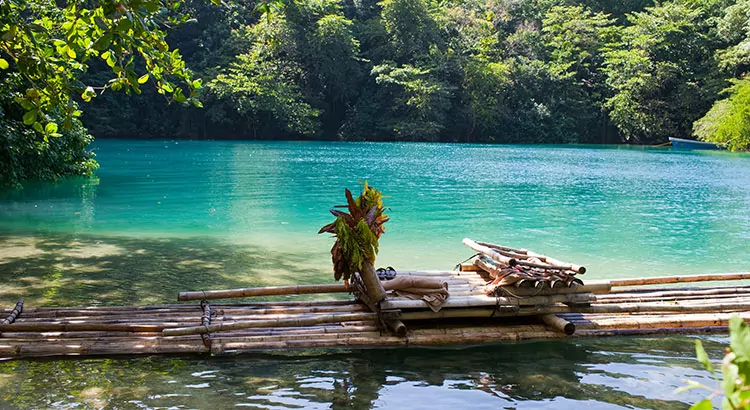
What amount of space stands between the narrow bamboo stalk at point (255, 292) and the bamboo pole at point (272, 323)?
0.37 m

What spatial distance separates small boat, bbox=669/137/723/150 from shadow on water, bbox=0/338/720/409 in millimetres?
44545

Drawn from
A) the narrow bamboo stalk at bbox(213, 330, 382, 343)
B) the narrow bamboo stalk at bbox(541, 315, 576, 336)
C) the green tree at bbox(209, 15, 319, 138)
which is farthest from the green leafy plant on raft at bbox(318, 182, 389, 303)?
the green tree at bbox(209, 15, 319, 138)

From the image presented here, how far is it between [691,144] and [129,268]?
45340 millimetres

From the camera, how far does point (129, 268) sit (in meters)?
10.2

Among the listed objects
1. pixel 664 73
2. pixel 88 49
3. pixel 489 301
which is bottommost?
pixel 489 301

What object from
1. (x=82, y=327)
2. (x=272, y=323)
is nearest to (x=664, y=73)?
(x=272, y=323)

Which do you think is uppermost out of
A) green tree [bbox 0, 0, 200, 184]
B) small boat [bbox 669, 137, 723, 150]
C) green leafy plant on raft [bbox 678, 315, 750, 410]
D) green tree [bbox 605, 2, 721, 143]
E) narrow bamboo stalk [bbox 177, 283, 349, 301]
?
green tree [bbox 605, 2, 721, 143]

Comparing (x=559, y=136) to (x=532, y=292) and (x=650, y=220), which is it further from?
(x=532, y=292)

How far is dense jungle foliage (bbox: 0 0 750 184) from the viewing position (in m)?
50.4

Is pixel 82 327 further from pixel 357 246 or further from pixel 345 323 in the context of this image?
pixel 357 246

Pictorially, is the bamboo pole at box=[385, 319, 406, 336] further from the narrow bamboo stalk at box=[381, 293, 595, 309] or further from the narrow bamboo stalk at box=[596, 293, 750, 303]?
the narrow bamboo stalk at box=[596, 293, 750, 303]

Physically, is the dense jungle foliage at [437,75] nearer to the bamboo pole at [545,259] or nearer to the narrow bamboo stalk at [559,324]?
the bamboo pole at [545,259]

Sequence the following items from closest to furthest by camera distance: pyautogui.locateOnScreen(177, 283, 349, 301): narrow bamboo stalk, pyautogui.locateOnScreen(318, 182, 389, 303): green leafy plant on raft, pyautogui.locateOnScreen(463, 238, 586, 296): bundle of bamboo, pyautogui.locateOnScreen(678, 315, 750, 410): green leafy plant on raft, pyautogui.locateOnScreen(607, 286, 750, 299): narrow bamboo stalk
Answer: pyautogui.locateOnScreen(678, 315, 750, 410): green leafy plant on raft
pyautogui.locateOnScreen(318, 182, 389, 303): green leafy plant on raft
pyautogui.locateOnScreen(463, 238, 586, 296): bundle of bamboo
pyautogui.locateOnScreen(177, 283, 349, 301): narrow bamboo stalk
pyautogui.locateOnScreen(607, 286, 750, 299): narrow bamboo stalk

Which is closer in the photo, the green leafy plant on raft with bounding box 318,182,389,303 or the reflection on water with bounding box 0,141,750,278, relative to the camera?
the green leafy plant on raft with bounding box 318,182,389,303
